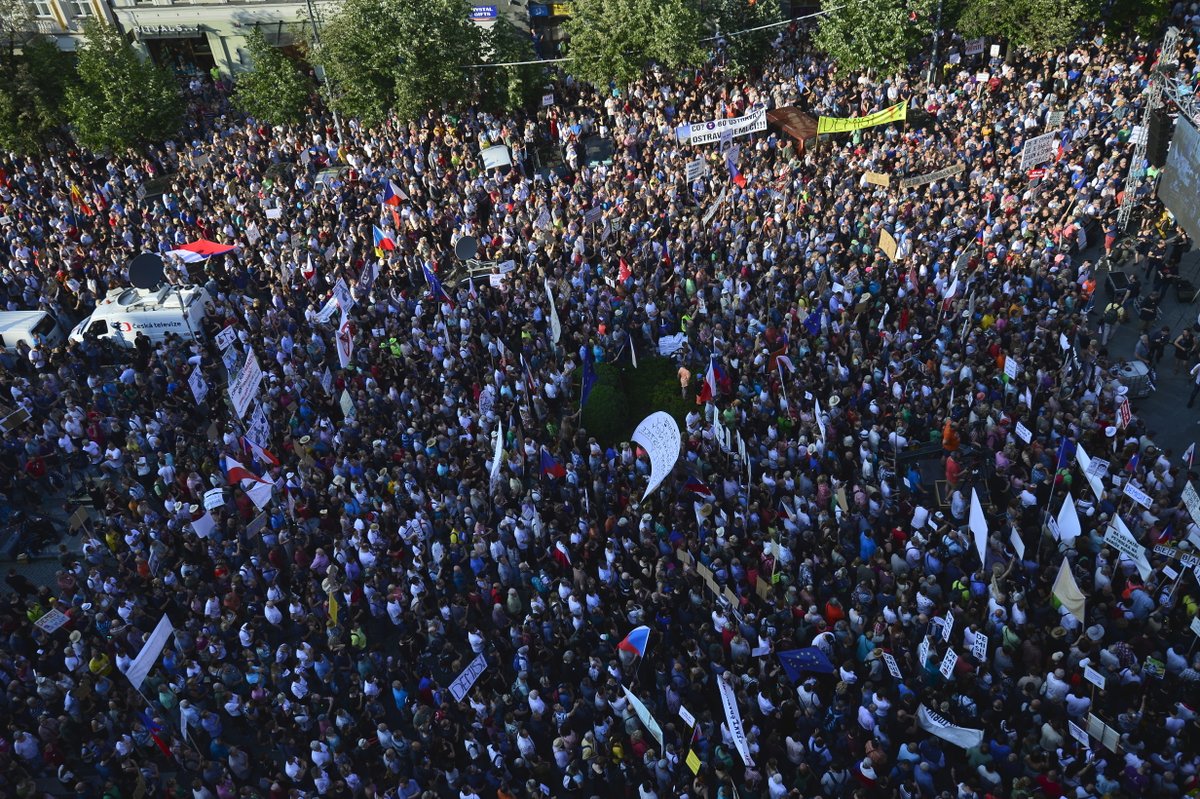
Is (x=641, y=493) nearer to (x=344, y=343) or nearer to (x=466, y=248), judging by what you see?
(x=344, y=343)

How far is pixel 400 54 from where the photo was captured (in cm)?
3297

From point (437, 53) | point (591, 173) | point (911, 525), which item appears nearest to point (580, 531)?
point (911, 525)

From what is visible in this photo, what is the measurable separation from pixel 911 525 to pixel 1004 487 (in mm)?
2130

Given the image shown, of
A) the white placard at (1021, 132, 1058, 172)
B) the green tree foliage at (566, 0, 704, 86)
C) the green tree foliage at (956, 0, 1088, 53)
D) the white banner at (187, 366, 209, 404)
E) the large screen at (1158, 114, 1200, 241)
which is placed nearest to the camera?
the white banner at (187, 366, 209, 404)

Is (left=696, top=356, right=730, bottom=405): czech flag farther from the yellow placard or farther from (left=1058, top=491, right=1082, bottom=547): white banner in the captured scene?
(left=1058, top=491, right=1082, bottom=547): white banner

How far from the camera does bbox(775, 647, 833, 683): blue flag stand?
564 inches

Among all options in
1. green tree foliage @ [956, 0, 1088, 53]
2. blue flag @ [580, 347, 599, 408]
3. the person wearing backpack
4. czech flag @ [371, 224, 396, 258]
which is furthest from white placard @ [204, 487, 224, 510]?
green tree foliage @ [956, 0, 1088, 53]

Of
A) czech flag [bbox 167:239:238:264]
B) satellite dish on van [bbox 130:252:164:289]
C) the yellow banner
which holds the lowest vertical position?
the yellow banner

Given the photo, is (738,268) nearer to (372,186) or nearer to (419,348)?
(419,348)

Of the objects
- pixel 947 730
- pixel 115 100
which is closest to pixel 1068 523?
pixel 947 730

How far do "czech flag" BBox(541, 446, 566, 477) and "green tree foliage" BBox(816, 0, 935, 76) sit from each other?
62.9 ft

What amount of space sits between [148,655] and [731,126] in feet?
69.3

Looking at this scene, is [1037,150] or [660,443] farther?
[1037,150]

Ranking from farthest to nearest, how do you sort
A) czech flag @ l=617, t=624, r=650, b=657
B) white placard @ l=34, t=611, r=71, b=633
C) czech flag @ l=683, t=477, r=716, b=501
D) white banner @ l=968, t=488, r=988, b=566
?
czech flag @ l=683, t=477, r=716, b=501 → white placard @ l=34, t=611, r=71, b=633 → white banner @ l=968, t=488, r=988, b=566 → czech flag @ l=617, t=624, r=650, b=657
